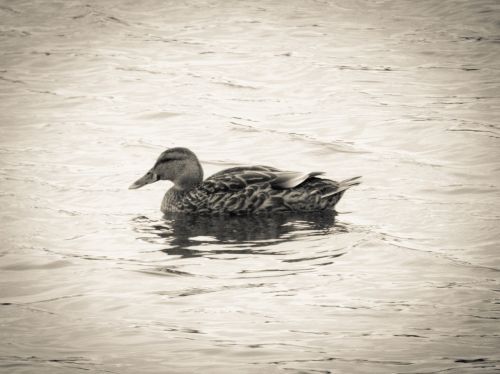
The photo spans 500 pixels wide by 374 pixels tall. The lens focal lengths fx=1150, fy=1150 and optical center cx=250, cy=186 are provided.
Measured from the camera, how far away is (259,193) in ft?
36.8

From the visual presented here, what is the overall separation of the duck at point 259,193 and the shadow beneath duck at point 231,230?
9 centimetres

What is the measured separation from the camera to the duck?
11.2 m

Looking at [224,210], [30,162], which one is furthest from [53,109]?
[224,210]

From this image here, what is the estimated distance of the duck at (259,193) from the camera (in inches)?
440

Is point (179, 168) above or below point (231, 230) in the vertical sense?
above

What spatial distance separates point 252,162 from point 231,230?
8.06ft

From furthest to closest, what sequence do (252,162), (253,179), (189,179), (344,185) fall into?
(252,162) → (189,179) → (253,179) → (344,185)

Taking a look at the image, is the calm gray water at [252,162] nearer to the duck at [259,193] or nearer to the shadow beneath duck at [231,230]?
the shadow beneath duck at [231,230]

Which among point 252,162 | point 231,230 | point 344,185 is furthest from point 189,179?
point 344,185

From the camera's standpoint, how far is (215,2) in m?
21.3

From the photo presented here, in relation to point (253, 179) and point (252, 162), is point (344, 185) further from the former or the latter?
point (252, 162)

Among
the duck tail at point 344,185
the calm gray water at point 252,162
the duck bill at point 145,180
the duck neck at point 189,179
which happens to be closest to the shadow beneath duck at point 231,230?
the calm gray water at point 252,162

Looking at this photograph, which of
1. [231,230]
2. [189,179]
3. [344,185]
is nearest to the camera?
[231,230]

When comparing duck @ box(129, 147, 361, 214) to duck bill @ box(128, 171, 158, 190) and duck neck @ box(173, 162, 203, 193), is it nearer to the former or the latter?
duck neck @ box(173, 162, 203, 193)
